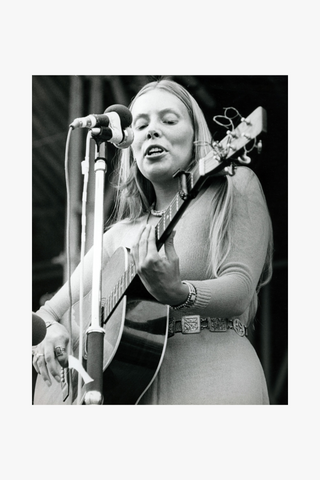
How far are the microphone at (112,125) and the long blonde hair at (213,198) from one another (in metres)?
0.39

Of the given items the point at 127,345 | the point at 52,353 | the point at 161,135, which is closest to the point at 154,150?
the point at 161,135

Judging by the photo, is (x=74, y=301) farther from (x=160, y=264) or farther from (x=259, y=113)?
(x=259, y=113)

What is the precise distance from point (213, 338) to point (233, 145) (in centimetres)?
120

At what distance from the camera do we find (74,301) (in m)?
4.62

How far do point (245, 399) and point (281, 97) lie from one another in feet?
5.24

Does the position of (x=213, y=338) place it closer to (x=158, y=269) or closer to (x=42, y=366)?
(x=158, y=269)

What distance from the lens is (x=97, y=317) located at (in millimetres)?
4203

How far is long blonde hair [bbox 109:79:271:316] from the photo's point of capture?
4500 millimetres

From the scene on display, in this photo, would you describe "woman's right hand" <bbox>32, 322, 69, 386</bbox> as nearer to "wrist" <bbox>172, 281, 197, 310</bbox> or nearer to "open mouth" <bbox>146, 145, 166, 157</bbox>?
"wrist" <bbox>172, 281, 197, 310</bbox>

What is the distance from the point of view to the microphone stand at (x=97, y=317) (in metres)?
4.16

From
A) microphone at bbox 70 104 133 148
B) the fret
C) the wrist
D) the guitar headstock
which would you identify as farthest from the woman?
the guitar headstock

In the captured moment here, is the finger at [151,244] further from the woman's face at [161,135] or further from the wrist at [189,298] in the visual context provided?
the woman's face at [161,135]

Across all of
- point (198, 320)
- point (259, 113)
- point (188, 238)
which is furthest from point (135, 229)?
point (259, 113)

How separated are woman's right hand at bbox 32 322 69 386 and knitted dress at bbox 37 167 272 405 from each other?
1.55ft
